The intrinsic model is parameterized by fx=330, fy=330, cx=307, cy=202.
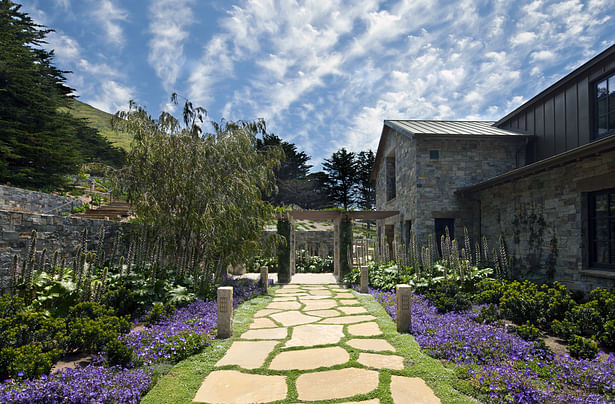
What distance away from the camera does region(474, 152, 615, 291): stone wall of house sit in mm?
6062

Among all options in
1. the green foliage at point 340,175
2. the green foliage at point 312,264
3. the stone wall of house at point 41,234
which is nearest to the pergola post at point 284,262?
the green foliage at point 312,264

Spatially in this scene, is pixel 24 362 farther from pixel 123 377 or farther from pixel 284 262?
pixel 284 262

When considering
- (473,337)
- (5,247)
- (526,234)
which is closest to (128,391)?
(5,247)

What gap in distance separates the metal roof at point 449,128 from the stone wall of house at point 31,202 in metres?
13.1

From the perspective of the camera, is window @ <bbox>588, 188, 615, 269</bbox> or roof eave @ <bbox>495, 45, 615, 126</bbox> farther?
roof eave @ <bbox>495, 45, 615, 126</bbox>

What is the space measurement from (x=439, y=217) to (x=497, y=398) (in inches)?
313

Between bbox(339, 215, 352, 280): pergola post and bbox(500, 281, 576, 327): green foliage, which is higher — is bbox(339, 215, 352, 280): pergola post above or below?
above

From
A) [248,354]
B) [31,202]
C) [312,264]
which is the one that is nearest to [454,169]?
[312,264]

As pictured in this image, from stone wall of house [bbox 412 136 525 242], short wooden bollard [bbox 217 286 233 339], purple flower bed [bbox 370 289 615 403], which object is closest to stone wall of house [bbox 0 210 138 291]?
short wooden bollard [bbox 217 286 233 339]

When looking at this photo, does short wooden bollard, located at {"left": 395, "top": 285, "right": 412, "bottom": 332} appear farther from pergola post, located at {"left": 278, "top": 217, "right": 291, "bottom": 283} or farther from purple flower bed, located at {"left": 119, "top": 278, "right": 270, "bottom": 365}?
pergola post, located at {"left": 278, "top": 217, "right": 291, "bottom": 283}

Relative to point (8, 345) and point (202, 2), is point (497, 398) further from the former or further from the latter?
point (202, 2)

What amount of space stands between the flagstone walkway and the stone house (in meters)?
4.34

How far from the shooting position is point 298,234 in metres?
14.6

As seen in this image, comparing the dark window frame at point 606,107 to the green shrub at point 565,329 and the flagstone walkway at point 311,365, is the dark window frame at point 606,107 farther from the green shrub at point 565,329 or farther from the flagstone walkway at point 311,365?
the flagstone walkway at point 311,365
